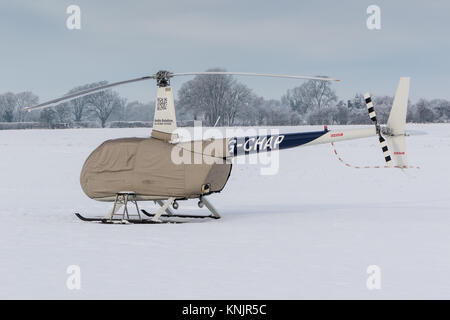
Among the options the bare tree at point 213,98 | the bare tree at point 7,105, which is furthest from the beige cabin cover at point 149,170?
the bare tree at point 7,105

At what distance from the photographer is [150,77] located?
9.50m

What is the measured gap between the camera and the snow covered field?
212 inches

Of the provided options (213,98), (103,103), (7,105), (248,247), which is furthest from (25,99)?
(248,247)

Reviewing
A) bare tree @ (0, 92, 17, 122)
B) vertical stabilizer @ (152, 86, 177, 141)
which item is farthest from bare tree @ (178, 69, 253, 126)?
vertical stabilizer @ (152, 86, 177, 141)

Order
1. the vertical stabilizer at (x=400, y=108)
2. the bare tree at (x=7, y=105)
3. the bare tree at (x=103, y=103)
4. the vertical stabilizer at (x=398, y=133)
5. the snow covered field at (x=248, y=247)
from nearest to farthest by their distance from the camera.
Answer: the snow covered field at (x=248, y=247) → the vertical stabilizer at (x=400, y=108) → the vertical stabilizer at (x=398, y=133) → the bare tree at (x=103, y=103) → the bare tree at (x=7, y=105)

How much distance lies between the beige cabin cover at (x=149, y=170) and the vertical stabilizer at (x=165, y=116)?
6.6 inches

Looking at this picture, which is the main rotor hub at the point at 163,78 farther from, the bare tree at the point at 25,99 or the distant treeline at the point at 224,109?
the bare tree at the point at 25,99

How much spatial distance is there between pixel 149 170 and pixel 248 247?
9.72 ft

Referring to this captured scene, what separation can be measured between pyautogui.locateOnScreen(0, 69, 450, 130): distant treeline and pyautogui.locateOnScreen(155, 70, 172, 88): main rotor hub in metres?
31.2

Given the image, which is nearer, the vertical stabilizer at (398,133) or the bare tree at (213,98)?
the vertical stabilizer at (398,133)

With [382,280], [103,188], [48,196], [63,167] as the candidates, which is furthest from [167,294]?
[63,167]

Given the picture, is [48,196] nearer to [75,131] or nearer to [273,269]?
[273,269]

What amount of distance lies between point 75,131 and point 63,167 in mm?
20776

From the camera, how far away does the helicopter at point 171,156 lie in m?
9.53
